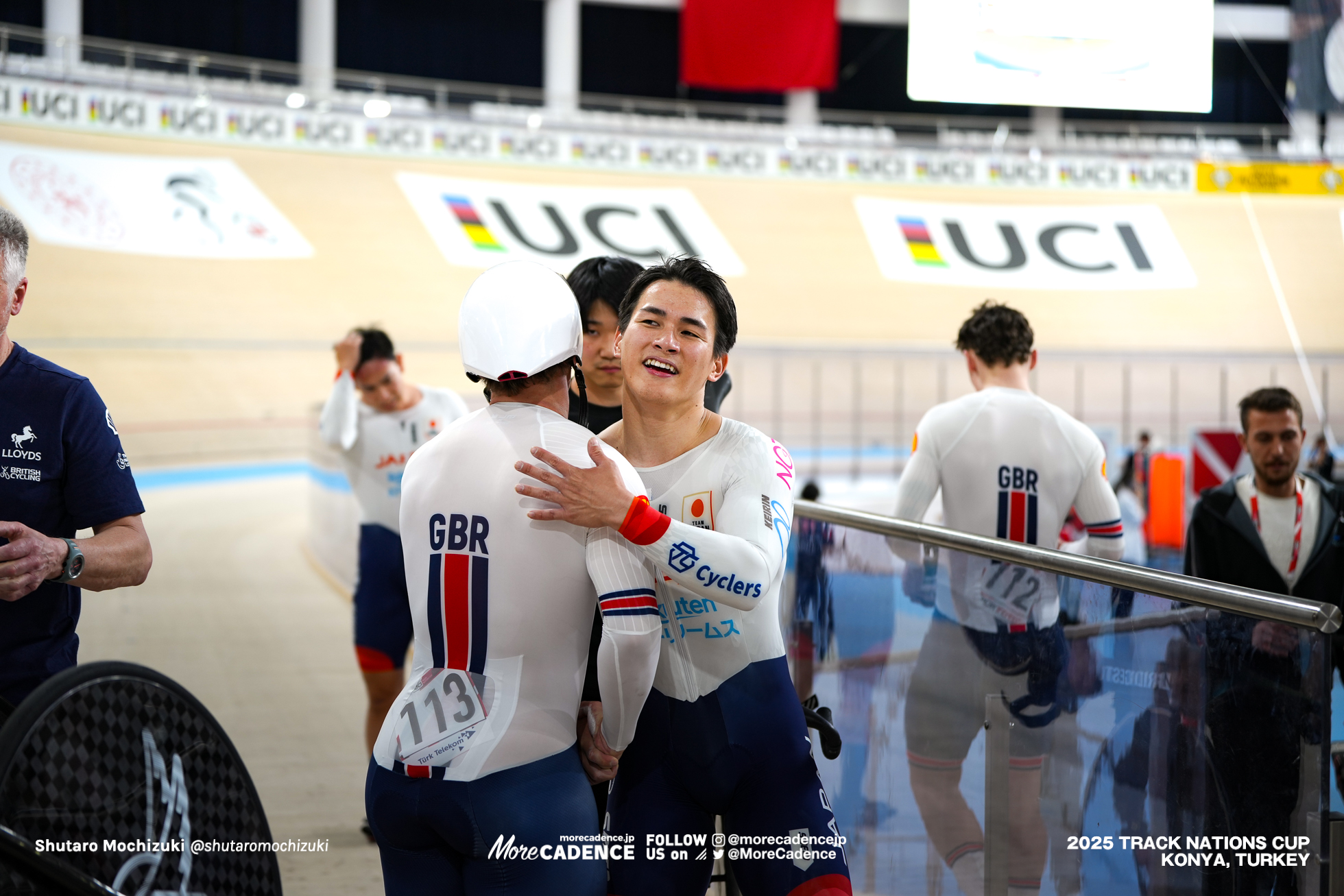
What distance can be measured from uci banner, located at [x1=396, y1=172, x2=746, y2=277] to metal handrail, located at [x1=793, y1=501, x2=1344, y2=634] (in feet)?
47.8

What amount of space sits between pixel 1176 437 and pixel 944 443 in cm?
1212

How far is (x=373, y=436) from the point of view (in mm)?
3914

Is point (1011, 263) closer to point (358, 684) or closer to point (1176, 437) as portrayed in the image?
point (1176, 437)

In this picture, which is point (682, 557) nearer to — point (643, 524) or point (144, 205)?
point (643, 524)

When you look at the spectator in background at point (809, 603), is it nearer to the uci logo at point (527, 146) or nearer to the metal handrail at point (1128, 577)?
the metal handrail at point (1128, 577)

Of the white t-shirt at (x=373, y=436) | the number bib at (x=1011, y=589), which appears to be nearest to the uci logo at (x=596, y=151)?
the white t-shirt at (x=373, y=436)

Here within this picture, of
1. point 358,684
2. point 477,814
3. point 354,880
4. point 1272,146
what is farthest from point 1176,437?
point 477,814

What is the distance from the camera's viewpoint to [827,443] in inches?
503

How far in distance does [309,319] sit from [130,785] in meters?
15.0

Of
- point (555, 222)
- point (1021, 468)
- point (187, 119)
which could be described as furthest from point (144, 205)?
point (1021, 468)

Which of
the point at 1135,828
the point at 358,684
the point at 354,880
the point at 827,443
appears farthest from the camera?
the point at 827,443

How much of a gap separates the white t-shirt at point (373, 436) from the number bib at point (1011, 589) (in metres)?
2.24

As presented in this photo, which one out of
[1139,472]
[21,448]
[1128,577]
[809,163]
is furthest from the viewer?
[809,163]

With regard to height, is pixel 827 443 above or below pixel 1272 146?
below
